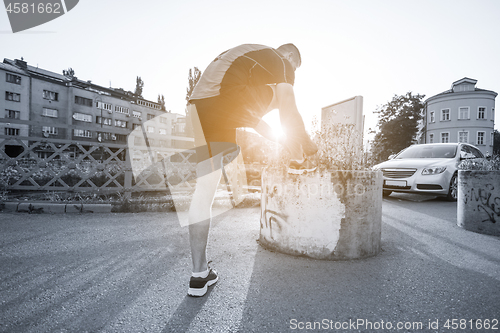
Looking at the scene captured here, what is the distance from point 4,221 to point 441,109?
51.0m

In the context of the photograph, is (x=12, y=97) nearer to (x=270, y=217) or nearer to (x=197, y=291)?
(x=270, y=217)

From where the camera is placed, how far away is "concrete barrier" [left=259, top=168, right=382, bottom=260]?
8.03ft

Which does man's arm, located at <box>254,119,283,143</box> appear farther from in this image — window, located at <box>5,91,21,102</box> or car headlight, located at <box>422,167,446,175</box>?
window, located at <box>5,91,21,102</box>

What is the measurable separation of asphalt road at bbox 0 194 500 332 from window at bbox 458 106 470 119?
153ft

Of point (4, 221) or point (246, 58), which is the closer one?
point (246, 58)

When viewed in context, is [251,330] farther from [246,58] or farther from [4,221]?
[4,221]

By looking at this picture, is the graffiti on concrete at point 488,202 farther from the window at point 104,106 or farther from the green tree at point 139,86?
the green tree at point 139,86

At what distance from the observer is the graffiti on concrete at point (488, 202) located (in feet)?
11.4

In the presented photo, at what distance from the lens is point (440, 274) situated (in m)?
2.15

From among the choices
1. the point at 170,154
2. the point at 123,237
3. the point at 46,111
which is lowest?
the point at 123,237

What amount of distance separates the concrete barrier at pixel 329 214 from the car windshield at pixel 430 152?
6.22m

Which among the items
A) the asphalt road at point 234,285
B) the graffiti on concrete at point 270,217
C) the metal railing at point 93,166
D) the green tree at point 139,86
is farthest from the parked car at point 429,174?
the green tree at point 139,86

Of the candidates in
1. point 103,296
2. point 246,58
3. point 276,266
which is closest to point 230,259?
point 276,266

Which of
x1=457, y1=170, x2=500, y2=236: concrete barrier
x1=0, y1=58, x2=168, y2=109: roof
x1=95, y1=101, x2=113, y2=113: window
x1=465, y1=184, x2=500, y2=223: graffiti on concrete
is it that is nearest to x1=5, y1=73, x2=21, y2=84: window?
x1=0, y1=58, x2=168, y2=109: roof
